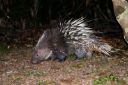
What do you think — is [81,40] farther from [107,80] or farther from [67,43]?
[107,80]

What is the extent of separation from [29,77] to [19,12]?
4.96m

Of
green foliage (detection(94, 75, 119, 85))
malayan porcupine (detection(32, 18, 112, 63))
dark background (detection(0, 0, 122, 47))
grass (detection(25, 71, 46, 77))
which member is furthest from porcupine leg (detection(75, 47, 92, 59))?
dark background (detection(0, 0, 122, 47))

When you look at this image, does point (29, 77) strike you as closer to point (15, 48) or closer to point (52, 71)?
point (52, 71)

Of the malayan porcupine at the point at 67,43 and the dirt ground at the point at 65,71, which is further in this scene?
the malayan porcupine at the point at 67,43

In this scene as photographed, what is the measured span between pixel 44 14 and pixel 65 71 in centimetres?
509

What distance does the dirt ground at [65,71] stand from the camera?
6.56 metres

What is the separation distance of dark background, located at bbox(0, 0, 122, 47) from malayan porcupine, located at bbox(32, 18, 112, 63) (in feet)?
7.55

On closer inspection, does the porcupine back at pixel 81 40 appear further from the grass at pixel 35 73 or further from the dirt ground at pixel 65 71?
the grass at pixel 35 73

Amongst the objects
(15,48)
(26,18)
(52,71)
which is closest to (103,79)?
(52,71)

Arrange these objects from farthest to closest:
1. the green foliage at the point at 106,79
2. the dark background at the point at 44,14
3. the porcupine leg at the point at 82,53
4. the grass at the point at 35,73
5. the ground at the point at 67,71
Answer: the dark background at the point at 44,14, the porcupine leg at the point at 82,53, the grass at the point at 35,73, the ground at the point at 67,71, the green foliage at the point at 106,79

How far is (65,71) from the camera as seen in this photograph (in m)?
7.07

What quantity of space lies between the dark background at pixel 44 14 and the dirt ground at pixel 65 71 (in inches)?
100

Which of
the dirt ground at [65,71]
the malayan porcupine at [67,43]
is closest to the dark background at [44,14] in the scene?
the malayan porcupine at [67,43]

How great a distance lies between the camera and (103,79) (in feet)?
21.4
